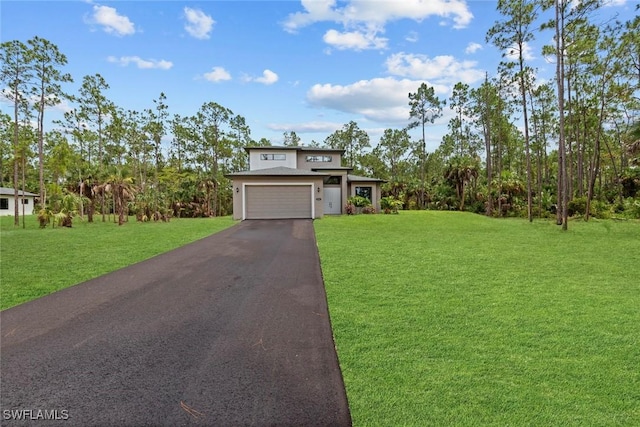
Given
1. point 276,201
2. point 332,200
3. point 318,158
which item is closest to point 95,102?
point 276,201

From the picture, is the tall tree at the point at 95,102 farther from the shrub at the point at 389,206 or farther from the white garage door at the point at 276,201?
the shrub at the point at 389,206

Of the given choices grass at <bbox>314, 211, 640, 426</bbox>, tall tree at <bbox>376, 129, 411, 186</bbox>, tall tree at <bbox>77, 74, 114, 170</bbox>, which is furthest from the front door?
tall tree at <bbox>376, 129, 411, 186</bbox>

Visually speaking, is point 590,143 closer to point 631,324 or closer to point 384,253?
point 384,253

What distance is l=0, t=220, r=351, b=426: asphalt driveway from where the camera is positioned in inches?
93.5

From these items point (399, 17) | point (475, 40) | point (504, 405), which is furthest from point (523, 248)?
point (475, 40)

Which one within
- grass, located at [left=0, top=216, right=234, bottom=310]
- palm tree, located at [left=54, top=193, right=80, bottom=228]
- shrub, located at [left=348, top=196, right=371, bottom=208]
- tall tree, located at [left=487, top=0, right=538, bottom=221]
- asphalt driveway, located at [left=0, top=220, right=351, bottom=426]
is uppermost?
tall tree, located at [left=487, top=0, right=538, bottom=221]

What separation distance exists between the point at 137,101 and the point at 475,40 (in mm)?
24720

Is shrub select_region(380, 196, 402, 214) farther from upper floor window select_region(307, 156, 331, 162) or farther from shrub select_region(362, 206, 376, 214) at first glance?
upper floor window select_region(307, 156, 331, 162)

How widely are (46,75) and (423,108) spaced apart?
27721 mm

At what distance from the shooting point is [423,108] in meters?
31.4

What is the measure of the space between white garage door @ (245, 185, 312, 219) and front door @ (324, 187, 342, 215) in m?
3.82

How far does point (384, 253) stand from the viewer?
857 centimetres

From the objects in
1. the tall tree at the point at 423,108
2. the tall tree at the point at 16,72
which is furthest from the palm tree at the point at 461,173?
the tall tree at the point at 16,72

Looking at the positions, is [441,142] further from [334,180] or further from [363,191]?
[334,180]
